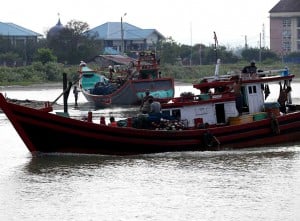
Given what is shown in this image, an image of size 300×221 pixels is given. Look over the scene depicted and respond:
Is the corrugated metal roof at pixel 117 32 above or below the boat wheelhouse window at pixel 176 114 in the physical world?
above

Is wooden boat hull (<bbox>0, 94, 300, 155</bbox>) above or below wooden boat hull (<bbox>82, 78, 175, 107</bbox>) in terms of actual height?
below

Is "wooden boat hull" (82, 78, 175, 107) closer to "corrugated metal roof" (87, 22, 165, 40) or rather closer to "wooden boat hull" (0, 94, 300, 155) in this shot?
"wooden boat hull" (0, 94, 300, 155)

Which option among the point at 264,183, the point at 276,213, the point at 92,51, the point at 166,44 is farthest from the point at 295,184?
the point at 166,44

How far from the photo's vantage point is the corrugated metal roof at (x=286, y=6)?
420ft

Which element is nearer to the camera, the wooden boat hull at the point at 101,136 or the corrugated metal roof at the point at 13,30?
the wooden boat hull at the point at 101,136

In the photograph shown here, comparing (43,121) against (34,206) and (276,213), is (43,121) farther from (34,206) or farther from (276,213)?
(276,213)

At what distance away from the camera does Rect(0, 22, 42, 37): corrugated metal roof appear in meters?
110

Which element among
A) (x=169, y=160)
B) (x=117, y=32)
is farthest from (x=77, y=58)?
(x=169, y=160)

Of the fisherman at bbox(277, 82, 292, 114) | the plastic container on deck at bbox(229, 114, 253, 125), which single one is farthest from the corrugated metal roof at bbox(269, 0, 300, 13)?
the plastic container on deck at bbox(229, 114, 253, 125)

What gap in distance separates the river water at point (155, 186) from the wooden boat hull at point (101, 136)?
0.90ft

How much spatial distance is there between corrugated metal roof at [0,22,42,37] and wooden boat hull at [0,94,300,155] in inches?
3345

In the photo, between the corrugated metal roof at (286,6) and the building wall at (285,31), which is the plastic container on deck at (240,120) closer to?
the building wall at (285,31)

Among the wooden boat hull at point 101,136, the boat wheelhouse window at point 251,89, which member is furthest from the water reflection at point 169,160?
the boat wheelhouse window at point 251,89

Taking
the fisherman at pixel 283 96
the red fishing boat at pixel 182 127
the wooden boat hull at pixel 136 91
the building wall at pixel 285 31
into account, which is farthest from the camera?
the building wall at pixel 285 31
